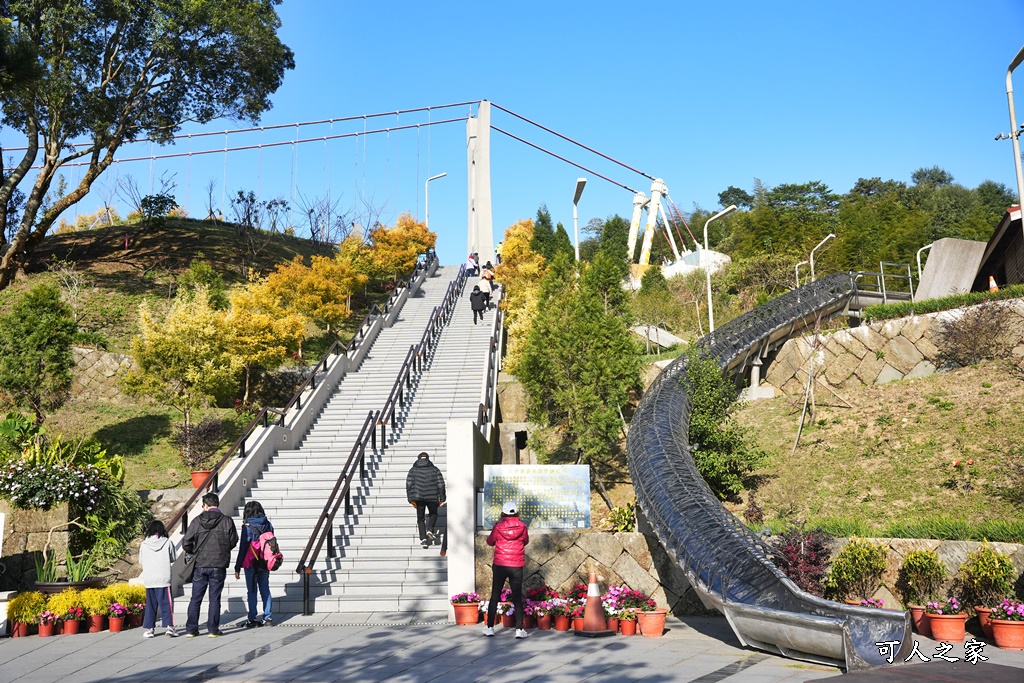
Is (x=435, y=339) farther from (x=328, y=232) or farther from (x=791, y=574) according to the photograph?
(x=328, y=232)

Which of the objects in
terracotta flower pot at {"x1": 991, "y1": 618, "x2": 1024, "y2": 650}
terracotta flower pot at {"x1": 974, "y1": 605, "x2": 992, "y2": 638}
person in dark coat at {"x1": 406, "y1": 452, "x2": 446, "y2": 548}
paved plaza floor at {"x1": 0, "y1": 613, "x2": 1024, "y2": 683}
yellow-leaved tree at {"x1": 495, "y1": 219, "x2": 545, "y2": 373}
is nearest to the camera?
paved plaza floor at {"x1": 0, "y1": 613, "x2": 1024, "y2": 683}

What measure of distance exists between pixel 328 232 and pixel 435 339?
2495cm

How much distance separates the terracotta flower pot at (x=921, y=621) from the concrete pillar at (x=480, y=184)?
31490mm

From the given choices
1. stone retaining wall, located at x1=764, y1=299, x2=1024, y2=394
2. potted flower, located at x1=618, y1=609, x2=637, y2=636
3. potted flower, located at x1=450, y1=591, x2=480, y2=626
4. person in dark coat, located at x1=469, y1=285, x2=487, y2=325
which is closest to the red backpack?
potted flower, located at x1=450, y1=591, x2=480, y2=626

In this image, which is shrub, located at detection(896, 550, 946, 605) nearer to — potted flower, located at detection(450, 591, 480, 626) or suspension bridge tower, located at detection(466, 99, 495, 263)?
potted flower, located at detection(450, 591, 480, 626)

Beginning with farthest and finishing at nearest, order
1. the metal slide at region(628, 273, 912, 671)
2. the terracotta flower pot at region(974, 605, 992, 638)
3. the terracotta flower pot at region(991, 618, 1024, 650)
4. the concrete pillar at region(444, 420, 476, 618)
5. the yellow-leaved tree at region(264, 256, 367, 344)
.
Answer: the yellow-leaved tree at region(264, 256, 367, 344), the concrete pillar at region(444, 420, 476, 618), the terracotta flower pot at region(974, 605, 992, 638), the terracotta flower pot at region(991, 618, 1024, 650), the metal slide at region(628, 273, 912, 671)

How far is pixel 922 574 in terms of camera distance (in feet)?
31.3

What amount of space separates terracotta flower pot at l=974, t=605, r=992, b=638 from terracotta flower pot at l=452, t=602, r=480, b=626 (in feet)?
17.5

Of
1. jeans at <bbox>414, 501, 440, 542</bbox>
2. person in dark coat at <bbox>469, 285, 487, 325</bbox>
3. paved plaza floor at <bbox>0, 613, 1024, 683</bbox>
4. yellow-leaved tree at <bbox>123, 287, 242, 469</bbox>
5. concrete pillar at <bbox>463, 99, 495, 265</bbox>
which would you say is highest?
concrete pillar at <bbox>463, 99, 495, 265</bbox>

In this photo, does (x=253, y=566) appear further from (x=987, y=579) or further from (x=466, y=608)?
(x=987, y=579)

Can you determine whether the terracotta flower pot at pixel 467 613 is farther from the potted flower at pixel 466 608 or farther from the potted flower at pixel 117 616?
the potted flower at pixel 117 616

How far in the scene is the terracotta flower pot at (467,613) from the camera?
1031 cm

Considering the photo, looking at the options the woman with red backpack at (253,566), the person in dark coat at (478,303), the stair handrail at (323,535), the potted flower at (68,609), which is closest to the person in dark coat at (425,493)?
the stair handrail at (323,535)

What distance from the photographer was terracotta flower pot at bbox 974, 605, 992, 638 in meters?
8.75
